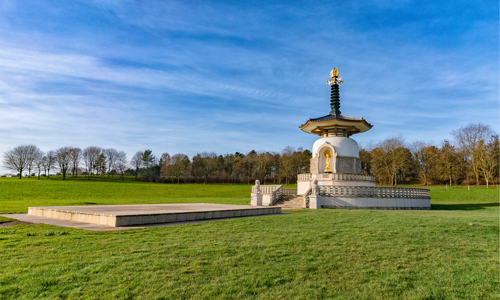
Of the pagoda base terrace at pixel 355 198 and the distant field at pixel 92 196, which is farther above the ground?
the pagoda base terrace at pixel 355 198

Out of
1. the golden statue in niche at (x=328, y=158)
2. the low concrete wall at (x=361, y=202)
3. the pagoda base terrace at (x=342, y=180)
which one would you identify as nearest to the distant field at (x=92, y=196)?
the pagoda base terrace at (x=342, y=180)

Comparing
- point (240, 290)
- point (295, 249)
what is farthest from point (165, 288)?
point (295, 249)

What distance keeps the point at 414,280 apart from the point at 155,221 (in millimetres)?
9200

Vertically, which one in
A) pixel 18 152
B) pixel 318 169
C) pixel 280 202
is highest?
pixel 18 152

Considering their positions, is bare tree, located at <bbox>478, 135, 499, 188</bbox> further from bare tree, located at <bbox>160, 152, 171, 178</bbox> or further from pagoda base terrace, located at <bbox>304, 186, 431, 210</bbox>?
bare tree, located at <bbox>160, 152, 171, 178</bbox>

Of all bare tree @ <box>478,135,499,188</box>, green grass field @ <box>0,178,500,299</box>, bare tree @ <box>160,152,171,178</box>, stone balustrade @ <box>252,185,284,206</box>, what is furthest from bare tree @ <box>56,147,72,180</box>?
bare tree @ <box>478,135,499,188</box>

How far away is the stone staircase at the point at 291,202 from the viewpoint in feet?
78.3

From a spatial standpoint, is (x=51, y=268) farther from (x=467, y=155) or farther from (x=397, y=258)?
(x=467, y=155)

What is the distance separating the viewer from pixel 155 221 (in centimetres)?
1166

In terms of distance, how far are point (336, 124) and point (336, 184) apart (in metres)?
6.54

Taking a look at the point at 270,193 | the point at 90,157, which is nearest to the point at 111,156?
the point at 90,157

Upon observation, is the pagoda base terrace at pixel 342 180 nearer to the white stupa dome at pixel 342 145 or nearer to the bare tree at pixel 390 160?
the white stupa dome at pixel 342 145

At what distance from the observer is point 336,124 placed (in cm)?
3014

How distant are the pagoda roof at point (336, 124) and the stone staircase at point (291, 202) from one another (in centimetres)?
870
